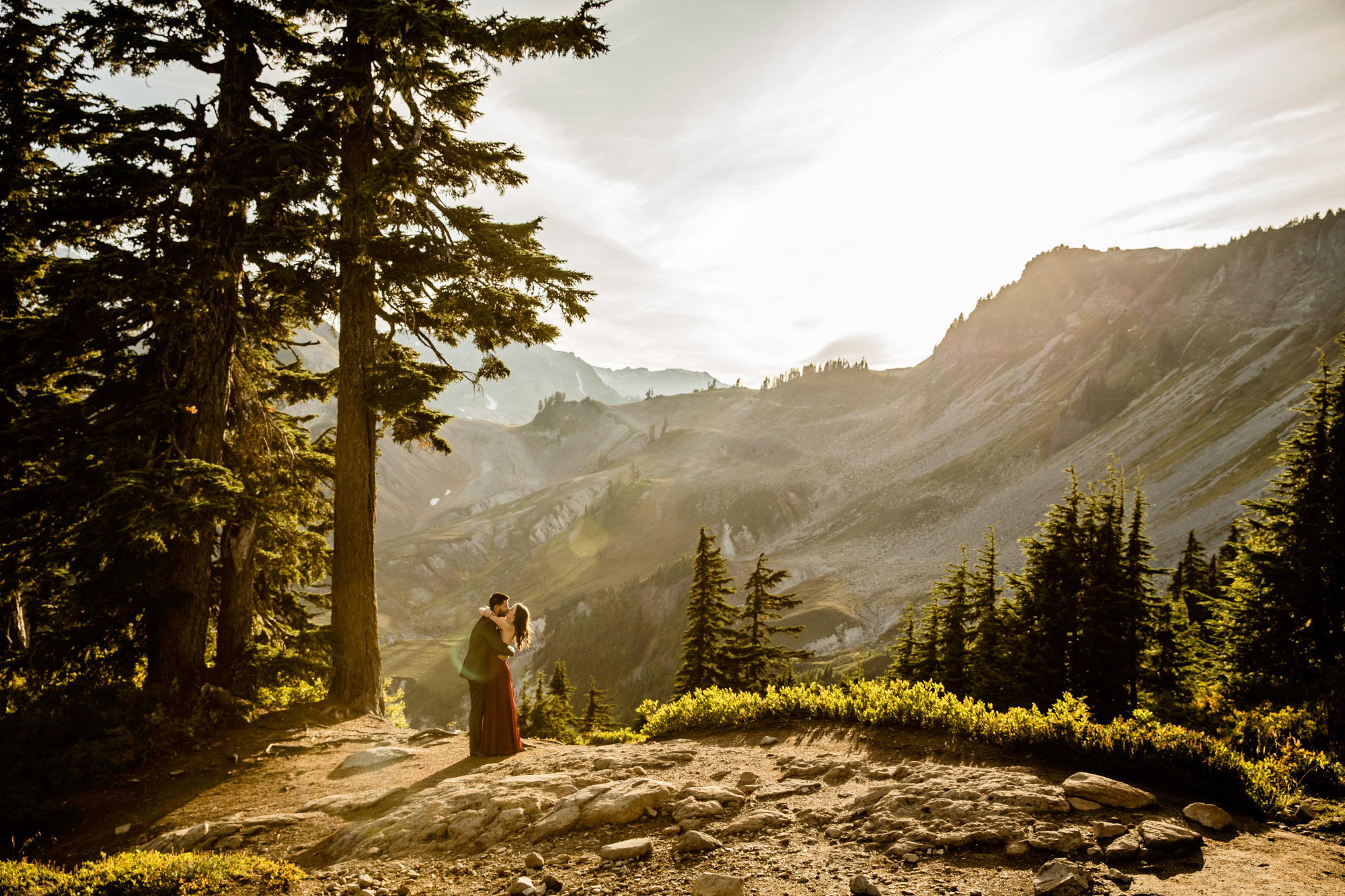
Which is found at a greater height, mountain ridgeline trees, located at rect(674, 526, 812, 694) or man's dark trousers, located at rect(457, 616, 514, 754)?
man's dark trousers, located at rect(457, 616, 514, 754)

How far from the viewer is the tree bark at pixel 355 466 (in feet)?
37.6

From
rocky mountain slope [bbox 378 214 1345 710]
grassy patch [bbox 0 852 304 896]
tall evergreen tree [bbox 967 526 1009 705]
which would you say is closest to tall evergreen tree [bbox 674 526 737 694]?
tall evergreen tree [bbox 967 526 1009 705]

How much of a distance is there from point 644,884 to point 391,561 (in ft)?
503

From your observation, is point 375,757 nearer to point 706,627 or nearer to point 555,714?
point 706,627

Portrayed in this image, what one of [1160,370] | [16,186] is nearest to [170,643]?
[16,186]

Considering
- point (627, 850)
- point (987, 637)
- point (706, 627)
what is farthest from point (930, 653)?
point (627, 850)

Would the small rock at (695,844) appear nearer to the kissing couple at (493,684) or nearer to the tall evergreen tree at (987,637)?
the kissing couple at (493,684)

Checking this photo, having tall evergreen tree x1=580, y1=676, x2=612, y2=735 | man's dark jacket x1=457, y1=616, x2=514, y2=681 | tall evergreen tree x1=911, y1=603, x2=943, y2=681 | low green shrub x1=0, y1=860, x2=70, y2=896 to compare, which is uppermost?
man's dark jacket x1=457, y1=616, x2=514, y2=681

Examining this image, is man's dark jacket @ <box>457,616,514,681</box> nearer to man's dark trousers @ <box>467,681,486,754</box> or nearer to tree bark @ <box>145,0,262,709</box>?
man's dark trousers @ <box>467,681,486,754</box>

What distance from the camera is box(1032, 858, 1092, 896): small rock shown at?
4281 millimetres

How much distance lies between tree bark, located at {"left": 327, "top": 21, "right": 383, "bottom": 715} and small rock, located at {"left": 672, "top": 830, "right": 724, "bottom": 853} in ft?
26.3

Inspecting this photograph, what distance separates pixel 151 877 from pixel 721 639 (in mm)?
20185

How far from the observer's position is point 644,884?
5.04 metres

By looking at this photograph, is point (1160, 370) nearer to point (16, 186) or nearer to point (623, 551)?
point (623, 551)
